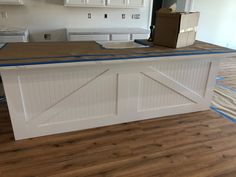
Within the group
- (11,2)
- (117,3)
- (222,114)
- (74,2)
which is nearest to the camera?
(222,114)

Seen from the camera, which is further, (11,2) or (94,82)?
(11,2)

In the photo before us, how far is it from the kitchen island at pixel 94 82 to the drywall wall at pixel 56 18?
183 centimetres

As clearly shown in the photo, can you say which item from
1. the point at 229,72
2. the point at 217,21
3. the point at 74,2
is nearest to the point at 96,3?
the point at 74,2

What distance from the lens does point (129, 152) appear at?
6.78 feet

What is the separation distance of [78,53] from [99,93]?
1.62ft

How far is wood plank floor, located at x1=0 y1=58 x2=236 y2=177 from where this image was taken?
1831mm

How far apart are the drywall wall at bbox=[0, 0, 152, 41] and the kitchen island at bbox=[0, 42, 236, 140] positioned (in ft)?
6.00

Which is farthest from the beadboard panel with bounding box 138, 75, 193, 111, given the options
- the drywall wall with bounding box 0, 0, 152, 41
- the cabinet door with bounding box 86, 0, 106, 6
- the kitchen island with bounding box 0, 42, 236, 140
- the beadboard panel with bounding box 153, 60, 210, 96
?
the drywall wall with bounding box 0, 0, 152, 41

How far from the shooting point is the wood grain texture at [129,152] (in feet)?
6.01

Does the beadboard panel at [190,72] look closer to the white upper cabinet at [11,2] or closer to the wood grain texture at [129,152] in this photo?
the wood grain texture at [129,152]

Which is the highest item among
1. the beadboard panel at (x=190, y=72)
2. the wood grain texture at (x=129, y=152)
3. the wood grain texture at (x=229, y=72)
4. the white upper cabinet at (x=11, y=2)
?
the white upper cabinet at (x=11, y=2)

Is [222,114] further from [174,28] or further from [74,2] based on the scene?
[74,2]

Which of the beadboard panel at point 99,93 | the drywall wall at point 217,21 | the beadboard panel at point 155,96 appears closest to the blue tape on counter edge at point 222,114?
the beadboard panel at point 99,93

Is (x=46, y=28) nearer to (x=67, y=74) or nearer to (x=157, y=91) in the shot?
(x=67, y=74)
